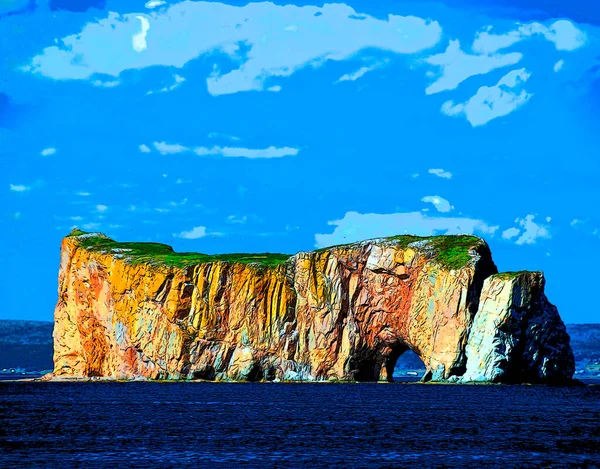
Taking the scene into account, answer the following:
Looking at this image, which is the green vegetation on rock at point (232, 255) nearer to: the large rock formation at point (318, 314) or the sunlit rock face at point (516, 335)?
the large rock formation at point (318, 314)

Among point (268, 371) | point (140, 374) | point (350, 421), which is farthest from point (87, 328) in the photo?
point (350, 421)

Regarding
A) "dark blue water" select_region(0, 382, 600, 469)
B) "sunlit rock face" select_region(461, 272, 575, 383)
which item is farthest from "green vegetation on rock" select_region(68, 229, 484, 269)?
"dark blue water" select_region(0, 382, 600, 469)

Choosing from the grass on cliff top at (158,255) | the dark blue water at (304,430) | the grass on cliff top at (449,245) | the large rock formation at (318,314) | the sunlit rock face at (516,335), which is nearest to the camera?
the dark blue water at (304,430)

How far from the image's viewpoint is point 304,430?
63.9 meters

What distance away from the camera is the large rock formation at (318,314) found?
114 metres

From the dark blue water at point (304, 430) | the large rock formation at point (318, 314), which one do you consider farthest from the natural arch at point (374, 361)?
the dark blue water at point (304, 430)

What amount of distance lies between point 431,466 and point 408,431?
17.1m

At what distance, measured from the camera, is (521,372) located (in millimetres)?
114562

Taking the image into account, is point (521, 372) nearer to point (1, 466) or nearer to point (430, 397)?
point (430, 397)

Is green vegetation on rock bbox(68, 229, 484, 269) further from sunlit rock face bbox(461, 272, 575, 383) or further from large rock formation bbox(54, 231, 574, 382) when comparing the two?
sunlit rock face bbox(461, 272, 575, 383)

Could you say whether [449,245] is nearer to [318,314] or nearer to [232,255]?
[318,314]

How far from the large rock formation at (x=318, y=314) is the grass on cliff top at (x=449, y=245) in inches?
6.9

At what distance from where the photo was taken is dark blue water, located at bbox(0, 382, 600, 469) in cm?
4881

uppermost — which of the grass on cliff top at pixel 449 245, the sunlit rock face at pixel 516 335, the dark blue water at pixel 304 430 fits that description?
the grass on cliff top at pixel 449 245
